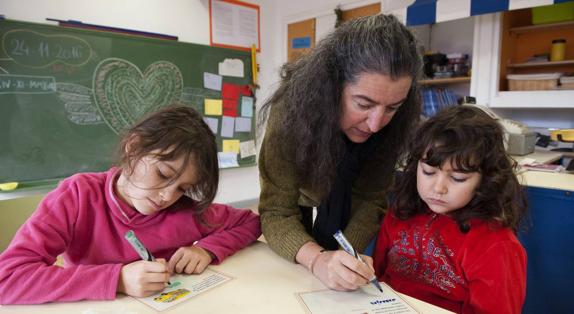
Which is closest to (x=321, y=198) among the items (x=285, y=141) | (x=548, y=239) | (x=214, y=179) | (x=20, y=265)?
(x=285, y=141)

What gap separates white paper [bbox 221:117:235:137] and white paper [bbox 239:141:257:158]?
172mm

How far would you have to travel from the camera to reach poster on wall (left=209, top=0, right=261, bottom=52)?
322 centimetres

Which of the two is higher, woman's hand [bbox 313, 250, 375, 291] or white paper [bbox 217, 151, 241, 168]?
woman's hand [bbox 313, 250, 375, 291]

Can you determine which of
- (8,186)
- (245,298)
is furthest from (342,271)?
(8,186)

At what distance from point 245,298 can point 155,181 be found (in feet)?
1.11

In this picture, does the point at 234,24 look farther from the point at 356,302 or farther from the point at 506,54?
the point at 356,302

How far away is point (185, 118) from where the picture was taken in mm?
933

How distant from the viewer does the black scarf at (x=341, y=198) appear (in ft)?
3.78

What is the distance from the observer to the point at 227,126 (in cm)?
336

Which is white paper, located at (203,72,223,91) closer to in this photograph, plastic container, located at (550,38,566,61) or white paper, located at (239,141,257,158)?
white paper, located at (239,141,257,158)

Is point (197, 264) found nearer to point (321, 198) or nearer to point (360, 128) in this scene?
point (321, 198)

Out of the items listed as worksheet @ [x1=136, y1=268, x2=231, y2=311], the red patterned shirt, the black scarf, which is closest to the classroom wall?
the black scarf

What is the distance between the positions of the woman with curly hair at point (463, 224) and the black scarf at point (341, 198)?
0.16 m

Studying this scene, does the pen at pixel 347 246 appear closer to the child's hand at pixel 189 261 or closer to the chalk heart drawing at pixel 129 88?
the child's hand at pixel 189 261
